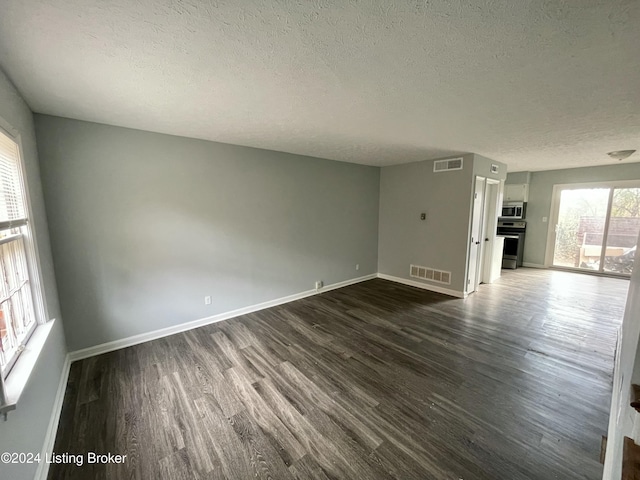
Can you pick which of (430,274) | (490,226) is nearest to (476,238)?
(490,226)

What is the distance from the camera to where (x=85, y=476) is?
1485 millimetres

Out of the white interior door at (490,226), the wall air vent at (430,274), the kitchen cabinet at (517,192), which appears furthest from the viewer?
the kitchen cabinet at (517,192)

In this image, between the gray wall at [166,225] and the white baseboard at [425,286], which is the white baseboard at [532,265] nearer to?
the white baseboard at [425,286]

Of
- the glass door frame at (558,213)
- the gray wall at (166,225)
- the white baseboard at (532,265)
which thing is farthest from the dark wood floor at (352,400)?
the white baseboard at (532,265)

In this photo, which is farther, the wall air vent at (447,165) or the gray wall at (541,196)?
the gray wall at (541,196)

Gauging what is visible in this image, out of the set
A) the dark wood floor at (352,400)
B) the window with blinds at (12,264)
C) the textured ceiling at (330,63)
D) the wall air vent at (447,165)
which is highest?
the textured ceiling at (330,63)

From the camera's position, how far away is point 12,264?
64.5 inches

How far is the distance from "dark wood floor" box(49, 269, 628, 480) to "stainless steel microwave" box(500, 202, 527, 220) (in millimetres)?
3769

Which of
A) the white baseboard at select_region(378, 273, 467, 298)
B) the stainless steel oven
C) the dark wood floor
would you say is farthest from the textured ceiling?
the stainless steel oven

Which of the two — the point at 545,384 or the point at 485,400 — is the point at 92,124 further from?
the point at 545,384

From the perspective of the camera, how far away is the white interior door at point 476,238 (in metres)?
4.41

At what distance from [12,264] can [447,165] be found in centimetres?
527

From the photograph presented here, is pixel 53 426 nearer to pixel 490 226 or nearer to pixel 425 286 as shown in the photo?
pixel 425 286

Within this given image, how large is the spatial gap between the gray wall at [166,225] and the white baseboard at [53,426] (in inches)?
19.9
